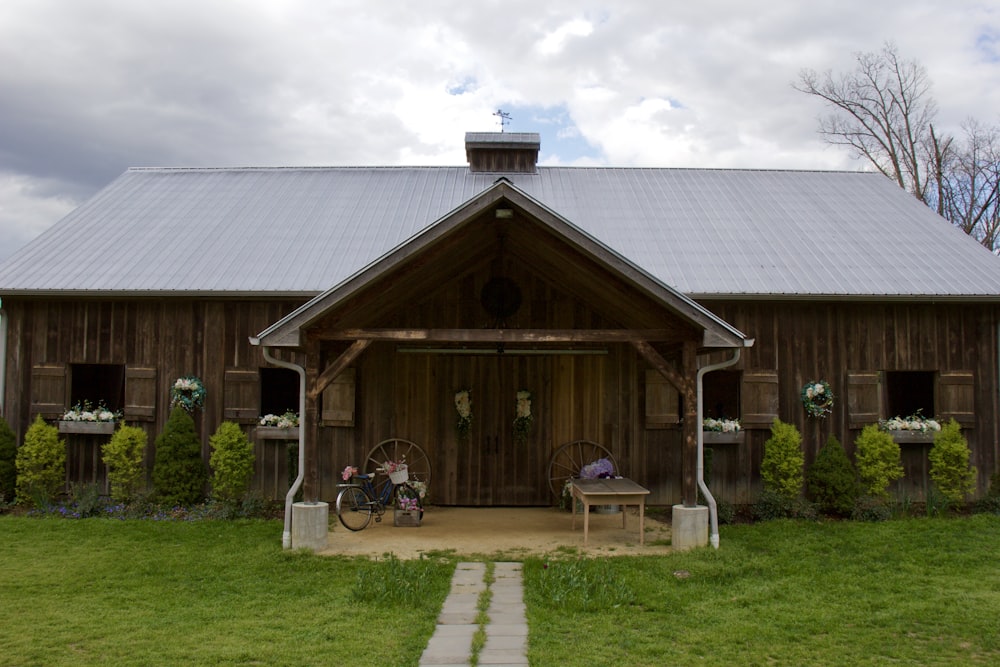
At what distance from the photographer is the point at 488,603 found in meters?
6.66

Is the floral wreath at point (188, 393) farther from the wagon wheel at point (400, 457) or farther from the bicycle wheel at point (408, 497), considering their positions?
the bicycle wheel at point (408, 497)

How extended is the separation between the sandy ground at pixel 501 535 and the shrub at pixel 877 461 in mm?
2994

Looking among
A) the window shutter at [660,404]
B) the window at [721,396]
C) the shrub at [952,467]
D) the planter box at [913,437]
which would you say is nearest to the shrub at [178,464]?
the window shutter at [660,404]

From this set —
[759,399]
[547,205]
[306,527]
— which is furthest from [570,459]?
[306,527]

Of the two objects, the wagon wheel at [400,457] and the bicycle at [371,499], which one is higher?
the wagon wheel at [400,457]

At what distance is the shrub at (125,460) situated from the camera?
10.8 meters

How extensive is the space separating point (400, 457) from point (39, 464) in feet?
16.2

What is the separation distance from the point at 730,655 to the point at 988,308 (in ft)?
27.9

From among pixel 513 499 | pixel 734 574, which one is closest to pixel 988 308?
pixel 734 574

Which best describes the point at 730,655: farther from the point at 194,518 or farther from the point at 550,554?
the point at 194,518

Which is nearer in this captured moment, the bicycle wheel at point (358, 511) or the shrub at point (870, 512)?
the bicycle wheel at point (358, 511)

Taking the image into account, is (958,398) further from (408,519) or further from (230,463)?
(230,463)

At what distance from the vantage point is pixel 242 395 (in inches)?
440

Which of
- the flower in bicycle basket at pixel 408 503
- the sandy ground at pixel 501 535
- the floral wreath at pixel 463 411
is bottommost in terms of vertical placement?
the sandy ground at pixel 501 535
